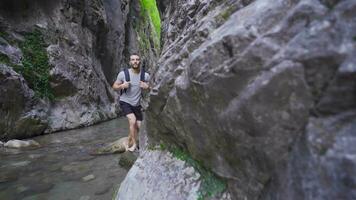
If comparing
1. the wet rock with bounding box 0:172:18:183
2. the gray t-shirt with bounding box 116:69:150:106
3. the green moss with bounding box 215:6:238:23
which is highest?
the green moss with bounding box 215:6:238:23

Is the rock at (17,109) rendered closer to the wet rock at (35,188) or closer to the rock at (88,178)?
the wet rock at (35,188)

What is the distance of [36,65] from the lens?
13594 mm

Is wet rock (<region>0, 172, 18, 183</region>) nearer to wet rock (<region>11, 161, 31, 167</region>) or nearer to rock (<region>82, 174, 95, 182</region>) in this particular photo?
wet rock (<region>11, 161, 31, 167</region>)

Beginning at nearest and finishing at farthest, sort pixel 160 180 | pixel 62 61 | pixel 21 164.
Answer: pixel 160 180
pixel 21 164
pixel 62 61

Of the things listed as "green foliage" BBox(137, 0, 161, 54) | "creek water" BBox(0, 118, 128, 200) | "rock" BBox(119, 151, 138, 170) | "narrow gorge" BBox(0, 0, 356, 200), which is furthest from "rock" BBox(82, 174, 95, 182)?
"green foliage" BBox(137, 0, 161, 54)

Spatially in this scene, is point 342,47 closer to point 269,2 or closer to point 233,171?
point 269,2

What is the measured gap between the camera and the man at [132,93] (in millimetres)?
7172

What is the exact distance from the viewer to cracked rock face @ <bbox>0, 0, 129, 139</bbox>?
12008mm

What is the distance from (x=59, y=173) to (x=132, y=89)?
232 centimetres

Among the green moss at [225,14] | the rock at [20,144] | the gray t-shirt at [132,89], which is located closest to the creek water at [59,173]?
the rock at [20,144]

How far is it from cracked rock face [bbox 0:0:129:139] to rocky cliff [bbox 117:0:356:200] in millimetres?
9340

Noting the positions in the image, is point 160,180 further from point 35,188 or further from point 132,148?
point 132,148

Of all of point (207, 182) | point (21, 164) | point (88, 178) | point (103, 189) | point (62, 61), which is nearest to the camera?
point (207, 182)

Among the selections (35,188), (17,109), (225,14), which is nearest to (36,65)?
(17,109)
